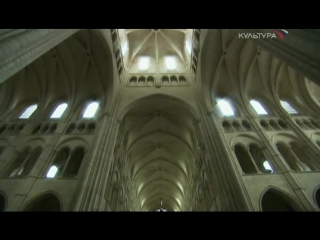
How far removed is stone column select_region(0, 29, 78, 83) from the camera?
5.19 metres

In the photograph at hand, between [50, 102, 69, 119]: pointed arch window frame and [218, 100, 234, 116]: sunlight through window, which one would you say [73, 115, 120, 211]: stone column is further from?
[218, 100, 234, 116]: sunlight through window

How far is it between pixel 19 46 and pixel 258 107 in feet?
54.5

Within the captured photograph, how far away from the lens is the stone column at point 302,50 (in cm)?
512

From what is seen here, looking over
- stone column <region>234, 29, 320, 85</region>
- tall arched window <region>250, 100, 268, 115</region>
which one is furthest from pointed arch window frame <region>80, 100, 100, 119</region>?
tall arched window <region>250, 100, 268, 115</region>

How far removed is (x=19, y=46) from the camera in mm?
5703

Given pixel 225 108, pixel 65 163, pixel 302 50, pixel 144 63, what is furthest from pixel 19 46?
pixel 144 63

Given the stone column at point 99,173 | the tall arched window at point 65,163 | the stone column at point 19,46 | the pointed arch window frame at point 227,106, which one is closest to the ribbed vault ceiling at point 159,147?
the pointed arch window frame at point 227,106

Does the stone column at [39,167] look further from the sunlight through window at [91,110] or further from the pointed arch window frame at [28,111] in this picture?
the pointed arch window frame at [28,111]

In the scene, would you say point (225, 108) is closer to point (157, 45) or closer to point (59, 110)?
point (157, 45)

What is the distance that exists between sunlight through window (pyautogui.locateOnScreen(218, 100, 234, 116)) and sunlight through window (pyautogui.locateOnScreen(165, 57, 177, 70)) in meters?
7.35

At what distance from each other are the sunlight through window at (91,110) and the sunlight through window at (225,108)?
10.8m

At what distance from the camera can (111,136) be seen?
1373 cm
